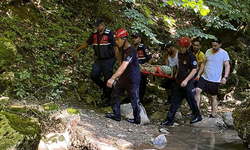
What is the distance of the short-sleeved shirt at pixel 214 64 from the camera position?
6.88 metres

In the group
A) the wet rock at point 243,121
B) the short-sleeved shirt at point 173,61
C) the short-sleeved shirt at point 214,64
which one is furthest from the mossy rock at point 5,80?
the short-sleeved shirt at point 214,64

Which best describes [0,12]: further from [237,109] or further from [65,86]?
[237,109]

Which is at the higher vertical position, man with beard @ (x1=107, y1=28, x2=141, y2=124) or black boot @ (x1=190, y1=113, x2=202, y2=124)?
man with beard @ (x1=107, y1=28, x2=141, y2=124)

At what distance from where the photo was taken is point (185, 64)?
6527 millimetres

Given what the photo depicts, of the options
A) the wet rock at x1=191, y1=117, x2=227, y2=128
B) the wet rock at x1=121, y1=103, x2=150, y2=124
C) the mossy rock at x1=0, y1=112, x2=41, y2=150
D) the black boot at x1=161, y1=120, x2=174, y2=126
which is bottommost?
the wet rock at x1=191, y1=117, x2=227, y2=128

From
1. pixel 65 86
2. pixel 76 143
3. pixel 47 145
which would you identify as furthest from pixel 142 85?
pixel 47 145

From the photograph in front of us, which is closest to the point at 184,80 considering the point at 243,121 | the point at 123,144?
the point at 243,121

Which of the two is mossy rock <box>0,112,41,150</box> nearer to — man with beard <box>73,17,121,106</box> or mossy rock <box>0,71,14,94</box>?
mossy rock <box>0,71,14,94</box>

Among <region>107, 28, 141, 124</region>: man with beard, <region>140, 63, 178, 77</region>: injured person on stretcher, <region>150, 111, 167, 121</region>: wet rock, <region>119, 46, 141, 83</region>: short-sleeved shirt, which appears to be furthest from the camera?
<region>150, 111, 167, 121</region>: wet rock

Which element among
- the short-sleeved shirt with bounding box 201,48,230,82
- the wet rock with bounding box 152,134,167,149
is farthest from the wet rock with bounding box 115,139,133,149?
the short-sleeved shirt with bounding box 201,48,230,82

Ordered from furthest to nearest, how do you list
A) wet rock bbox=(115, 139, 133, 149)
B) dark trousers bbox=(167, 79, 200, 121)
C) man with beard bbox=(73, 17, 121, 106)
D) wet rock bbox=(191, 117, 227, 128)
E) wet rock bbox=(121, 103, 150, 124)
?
wet rock bbox=(191, 117, 227, 128) → dark trousers bbox=(167, 79, 200, 121) → wet rock bbox=(121, 103, 150, 124) → man with beard bbox=(73, 17, 121, 106) → wet rock bbox=(115, 139, 133, 149)

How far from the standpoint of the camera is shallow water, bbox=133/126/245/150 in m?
4.97

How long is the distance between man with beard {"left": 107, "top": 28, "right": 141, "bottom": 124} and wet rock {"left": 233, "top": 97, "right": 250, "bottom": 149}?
2014 mm

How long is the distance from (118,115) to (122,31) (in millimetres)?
1847
